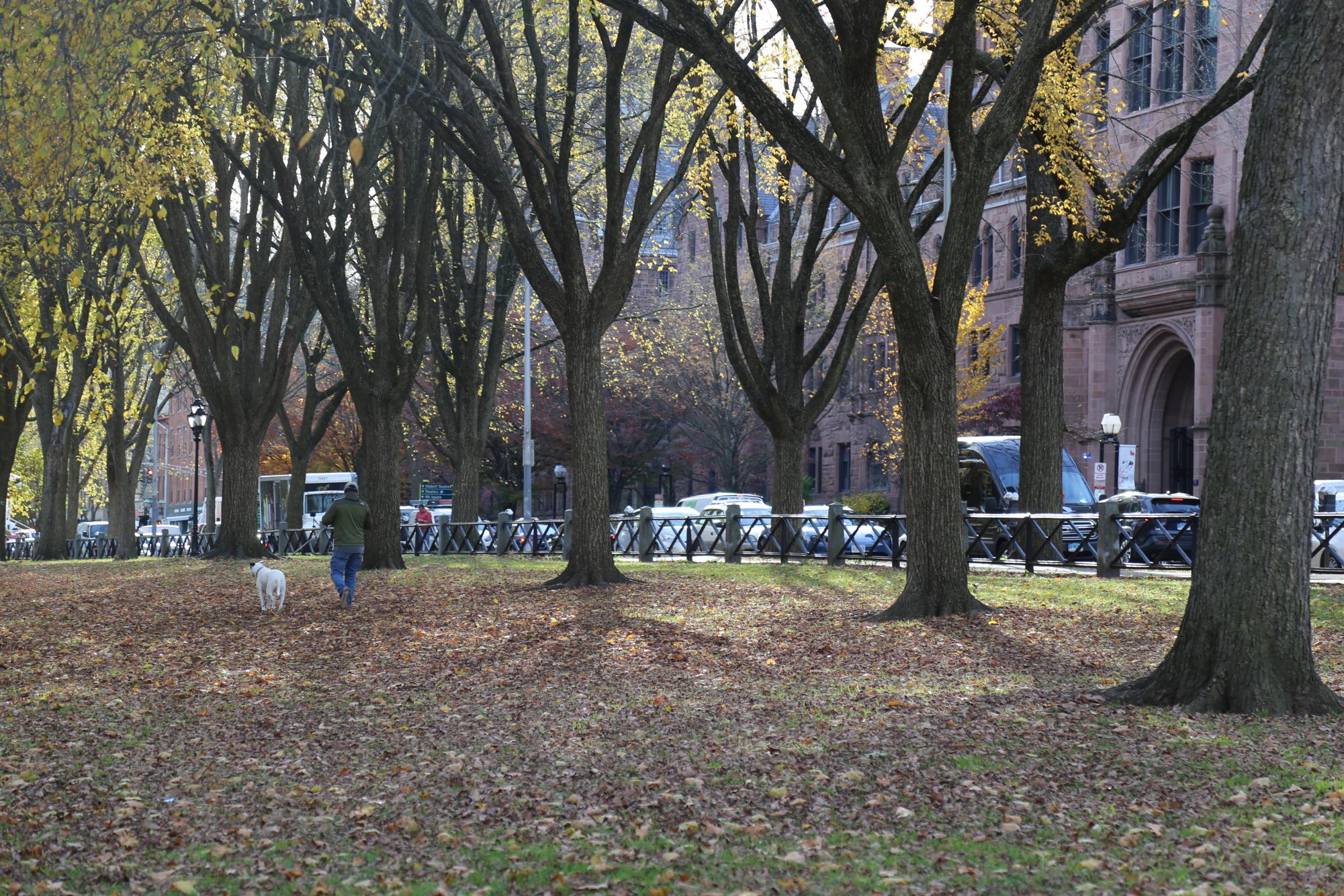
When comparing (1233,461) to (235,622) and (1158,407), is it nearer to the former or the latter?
(235,622)

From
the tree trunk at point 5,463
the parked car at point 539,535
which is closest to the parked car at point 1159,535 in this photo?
the parked car at point 539,535

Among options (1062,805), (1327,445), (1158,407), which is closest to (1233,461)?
(1062,805)

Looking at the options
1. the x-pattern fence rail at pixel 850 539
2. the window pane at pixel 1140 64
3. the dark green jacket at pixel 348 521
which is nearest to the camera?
the dark green jacket at pixel 348 521

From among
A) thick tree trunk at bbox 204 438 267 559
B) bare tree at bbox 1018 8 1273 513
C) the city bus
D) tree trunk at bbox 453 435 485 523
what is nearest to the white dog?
bare tree at bbox 1018 8 1273 513

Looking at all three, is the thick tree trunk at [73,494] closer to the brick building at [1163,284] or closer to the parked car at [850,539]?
the parked car at [850,539]

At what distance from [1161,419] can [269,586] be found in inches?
1260

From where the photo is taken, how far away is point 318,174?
976 inches

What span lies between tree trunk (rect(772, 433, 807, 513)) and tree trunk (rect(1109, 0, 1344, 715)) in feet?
54.8

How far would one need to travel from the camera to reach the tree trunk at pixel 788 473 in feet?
85.8

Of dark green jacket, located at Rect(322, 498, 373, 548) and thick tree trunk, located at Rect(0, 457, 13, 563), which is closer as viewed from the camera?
dark green jacket, located at Rect(322, 498, 373, 548)

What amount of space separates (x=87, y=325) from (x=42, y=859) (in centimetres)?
2662

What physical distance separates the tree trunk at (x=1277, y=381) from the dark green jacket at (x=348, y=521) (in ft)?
34.8

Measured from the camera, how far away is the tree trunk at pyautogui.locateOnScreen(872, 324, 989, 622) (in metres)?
14.4

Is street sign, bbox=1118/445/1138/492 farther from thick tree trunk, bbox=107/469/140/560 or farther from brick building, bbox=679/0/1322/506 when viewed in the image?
thick tree trunk, bbox=107/469/140/560
